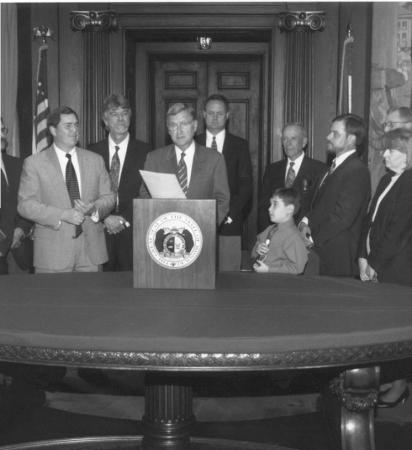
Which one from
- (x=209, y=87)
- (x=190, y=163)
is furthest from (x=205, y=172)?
(x=209, y=87)

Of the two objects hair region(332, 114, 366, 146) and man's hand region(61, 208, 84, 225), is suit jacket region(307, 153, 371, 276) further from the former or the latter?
man's hand region(61, 208, 84, 225)

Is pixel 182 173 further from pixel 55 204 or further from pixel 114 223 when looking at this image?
pixel 55 204

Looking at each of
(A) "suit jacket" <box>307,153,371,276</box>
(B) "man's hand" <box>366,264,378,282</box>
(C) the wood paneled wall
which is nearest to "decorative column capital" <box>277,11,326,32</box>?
(C) the wood paneled wall

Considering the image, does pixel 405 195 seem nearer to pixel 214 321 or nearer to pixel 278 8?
pixel 214 321

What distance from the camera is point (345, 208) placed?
14.4ft

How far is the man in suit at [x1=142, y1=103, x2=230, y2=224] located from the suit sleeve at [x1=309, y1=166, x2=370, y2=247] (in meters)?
0.58

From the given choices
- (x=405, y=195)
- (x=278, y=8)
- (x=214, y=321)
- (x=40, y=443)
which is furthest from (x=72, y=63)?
(x=214, y=321)

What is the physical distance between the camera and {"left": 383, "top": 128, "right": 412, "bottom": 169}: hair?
3916mm

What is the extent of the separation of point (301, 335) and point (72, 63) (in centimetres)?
535

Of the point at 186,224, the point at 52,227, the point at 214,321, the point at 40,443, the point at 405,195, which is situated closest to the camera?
the point at 214,321

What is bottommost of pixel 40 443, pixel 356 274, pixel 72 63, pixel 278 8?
pixel 40 443

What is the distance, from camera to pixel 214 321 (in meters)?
2.04

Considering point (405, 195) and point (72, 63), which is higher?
point (72, 63)

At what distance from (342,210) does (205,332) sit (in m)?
2.63
